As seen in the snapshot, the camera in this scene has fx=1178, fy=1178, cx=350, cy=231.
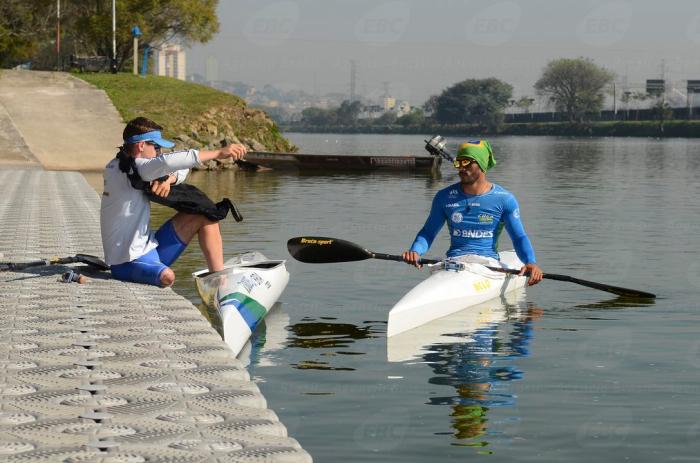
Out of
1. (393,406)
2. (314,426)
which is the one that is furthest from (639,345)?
(314,426)

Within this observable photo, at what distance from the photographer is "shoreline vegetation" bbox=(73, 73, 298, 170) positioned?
171ft

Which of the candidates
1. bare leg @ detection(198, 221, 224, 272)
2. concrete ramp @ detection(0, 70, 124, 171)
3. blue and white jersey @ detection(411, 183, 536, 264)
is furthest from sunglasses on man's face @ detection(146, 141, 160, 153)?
concrete ramp @ detection(0, 70, 124, 171)

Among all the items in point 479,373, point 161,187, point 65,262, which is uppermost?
point 161,187

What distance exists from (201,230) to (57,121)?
4085cm

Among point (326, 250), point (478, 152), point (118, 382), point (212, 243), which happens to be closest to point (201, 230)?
point (212, 243)

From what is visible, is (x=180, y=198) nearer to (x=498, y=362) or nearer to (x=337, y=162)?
(x=498, y=362)

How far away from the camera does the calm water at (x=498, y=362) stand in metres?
8.30

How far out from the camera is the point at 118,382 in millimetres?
7832

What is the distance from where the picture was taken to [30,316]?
10.1 meters

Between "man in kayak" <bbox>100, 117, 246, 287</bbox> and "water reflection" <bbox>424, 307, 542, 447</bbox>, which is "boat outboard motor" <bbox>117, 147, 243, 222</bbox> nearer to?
"man in kayak" <bbox>100, 117, 246, 287</bbox>

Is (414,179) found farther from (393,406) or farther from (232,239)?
(393,406)

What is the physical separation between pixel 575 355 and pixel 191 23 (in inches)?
2288

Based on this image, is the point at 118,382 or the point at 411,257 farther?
the point at 411,257

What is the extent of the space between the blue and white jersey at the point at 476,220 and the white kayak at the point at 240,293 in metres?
1.70
